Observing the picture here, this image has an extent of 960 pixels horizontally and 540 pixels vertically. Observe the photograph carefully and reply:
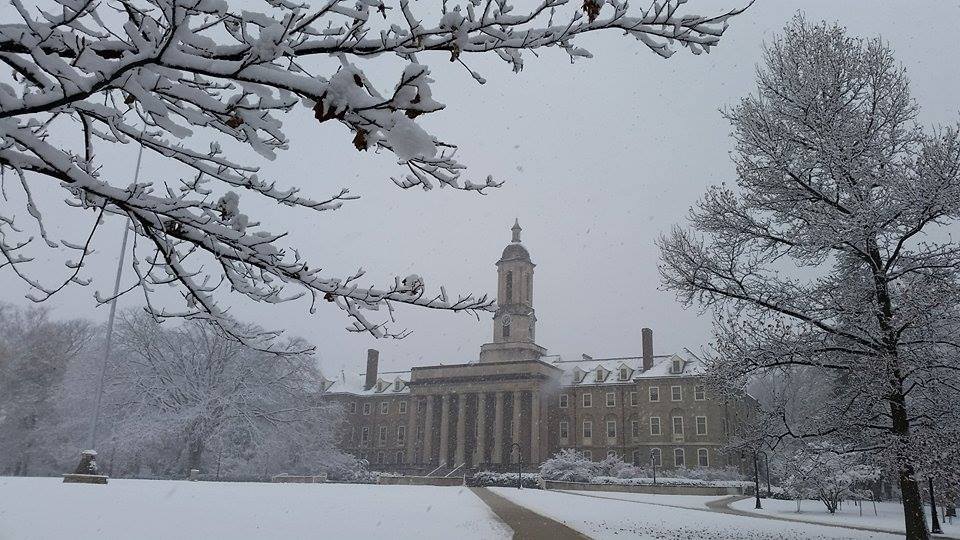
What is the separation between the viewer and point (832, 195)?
13.1m

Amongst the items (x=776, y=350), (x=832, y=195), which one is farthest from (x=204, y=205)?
(x=832, y=195)

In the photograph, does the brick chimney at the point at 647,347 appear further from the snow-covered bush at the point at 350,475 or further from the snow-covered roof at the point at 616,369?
the snow-covered bush at the point at 350,475

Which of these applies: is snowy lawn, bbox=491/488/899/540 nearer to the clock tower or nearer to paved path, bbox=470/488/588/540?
paved path, bbox=470/488/588/540

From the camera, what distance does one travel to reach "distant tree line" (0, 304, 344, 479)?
120ft

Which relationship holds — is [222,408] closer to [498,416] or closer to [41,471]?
[41,471]

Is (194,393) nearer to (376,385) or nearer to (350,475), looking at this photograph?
(350,475)

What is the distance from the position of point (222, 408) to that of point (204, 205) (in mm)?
36695

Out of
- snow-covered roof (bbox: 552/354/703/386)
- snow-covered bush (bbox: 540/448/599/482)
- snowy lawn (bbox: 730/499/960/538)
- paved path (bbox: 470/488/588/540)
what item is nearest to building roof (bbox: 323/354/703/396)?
snow-covered roof (bbox: 552/354/703/386)

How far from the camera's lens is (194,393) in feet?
123

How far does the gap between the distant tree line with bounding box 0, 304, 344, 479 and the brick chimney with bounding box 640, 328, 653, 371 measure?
106 ft

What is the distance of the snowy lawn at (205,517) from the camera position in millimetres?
→ 9484

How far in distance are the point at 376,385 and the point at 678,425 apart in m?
37.9

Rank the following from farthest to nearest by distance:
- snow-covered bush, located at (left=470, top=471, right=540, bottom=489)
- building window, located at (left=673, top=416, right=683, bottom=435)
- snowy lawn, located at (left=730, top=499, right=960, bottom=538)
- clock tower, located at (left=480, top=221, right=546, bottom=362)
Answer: clock tower, located at (left=480, top=221, right=546, bottom=362)
building window, located at (left=673, top=416, right=683, bottom=435)
snow-covered bush, located at (left=470, top=471, right=540, bottom=489)
snowy lawn, located at (left=730, top=499, right=960, bottom=538)

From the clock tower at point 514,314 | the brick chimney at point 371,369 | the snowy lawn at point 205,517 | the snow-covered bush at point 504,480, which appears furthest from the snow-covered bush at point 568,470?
the brick chimney at point 371,369
